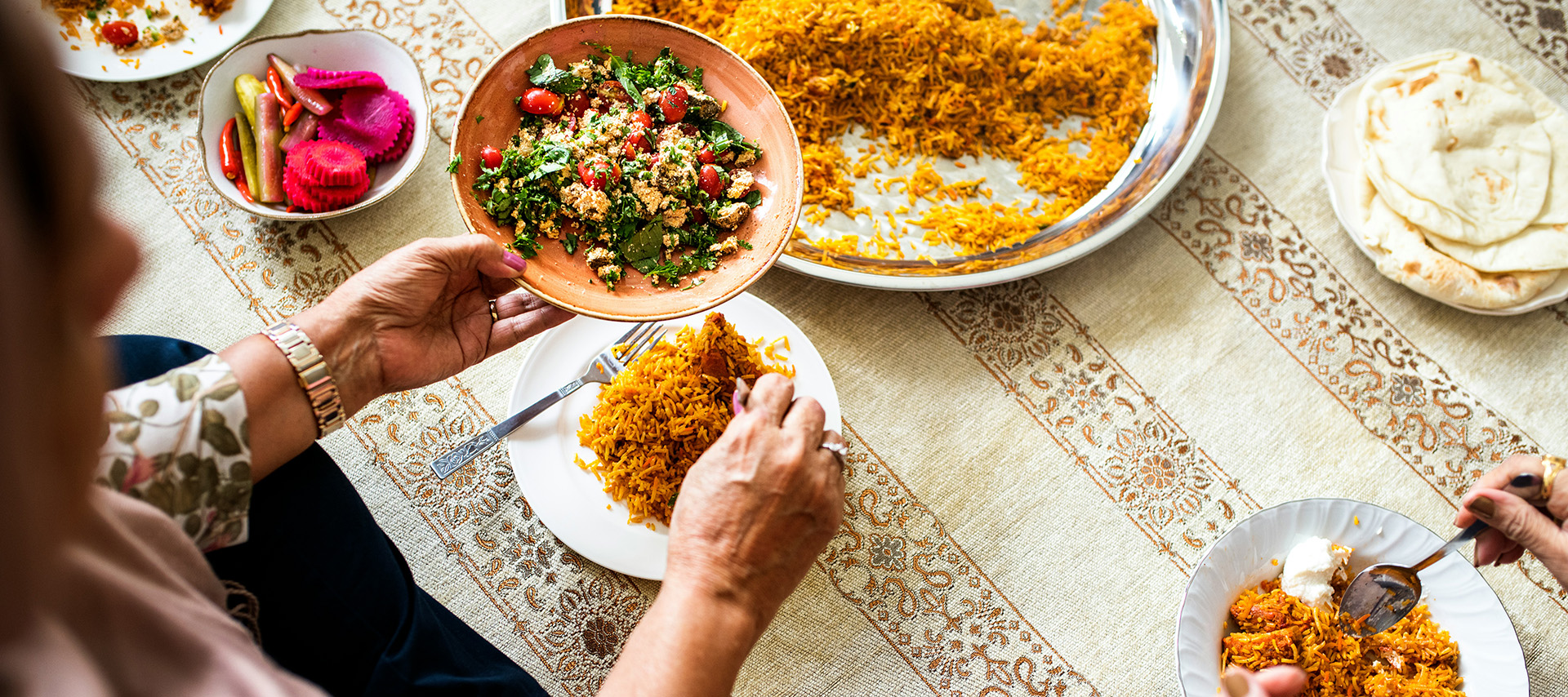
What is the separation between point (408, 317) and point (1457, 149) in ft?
7.92

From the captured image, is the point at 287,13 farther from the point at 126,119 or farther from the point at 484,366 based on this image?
the point at 484,366

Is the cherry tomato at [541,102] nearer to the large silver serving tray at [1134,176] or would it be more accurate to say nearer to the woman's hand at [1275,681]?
the large silver serving tray at [1134,176]

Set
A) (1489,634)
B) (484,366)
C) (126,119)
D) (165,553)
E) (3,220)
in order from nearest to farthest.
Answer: (3,220) < (165,553) < (1489,634) < (484,366) < (126,119)

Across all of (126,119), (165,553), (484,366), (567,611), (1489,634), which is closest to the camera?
(165,553)

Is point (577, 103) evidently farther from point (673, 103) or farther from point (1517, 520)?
point (1517, 520)

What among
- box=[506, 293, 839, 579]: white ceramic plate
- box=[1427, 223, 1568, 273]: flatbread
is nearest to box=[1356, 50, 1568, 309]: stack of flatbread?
box=[1427, 223, 1568, 273]: flatbread

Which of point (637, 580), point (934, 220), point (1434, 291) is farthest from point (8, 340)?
point (1434, 291)

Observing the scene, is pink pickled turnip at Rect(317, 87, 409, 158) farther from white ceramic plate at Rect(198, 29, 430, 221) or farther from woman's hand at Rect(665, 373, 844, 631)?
woman's hand at Rect(665, 373, 844, 631)

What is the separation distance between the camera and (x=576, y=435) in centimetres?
178

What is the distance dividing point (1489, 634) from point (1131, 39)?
5.07ft

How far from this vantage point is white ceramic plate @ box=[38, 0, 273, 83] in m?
2.00

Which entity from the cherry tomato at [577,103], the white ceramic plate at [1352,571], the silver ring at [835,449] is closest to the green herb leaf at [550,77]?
the cherry tomato at [577,103]

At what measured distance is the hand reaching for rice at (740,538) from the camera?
1.24 metres

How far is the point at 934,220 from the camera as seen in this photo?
203cm
